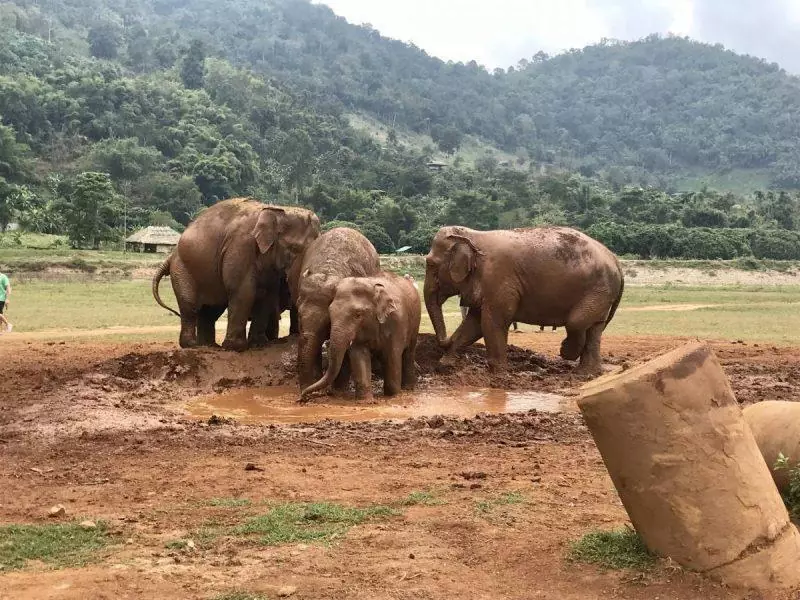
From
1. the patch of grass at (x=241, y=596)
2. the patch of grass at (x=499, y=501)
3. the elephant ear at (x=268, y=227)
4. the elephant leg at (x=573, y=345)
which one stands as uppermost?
the elephant ear at (x=268, y=227)

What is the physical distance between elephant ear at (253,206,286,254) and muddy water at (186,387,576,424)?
8.01 feet

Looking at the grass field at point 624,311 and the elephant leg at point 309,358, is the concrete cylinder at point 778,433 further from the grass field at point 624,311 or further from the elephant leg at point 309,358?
the grass field at point 624,311

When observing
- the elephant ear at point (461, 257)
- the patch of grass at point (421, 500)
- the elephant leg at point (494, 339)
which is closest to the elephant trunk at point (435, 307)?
the elephant ear at point (461, 257)

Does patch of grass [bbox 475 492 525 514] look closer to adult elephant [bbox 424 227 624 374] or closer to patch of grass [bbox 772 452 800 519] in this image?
patch of grass [bbox 772 452 800 519]

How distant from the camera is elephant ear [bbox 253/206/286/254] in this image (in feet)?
47.5

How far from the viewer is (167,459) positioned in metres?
8.71

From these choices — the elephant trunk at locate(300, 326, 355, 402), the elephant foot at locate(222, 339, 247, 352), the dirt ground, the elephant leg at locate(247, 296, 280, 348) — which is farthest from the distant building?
the elephant trunk at locate(300, 326, 355, 402)

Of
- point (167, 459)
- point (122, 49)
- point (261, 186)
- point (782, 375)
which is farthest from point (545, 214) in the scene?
point (122, 49)

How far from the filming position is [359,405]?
11.9m

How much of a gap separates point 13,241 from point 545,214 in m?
47.0

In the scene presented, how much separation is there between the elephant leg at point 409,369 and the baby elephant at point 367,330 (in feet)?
1.83

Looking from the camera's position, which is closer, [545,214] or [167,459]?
[167,459]

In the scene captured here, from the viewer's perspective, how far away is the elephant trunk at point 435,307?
613 inches

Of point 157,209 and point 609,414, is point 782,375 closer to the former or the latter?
point 609,414
